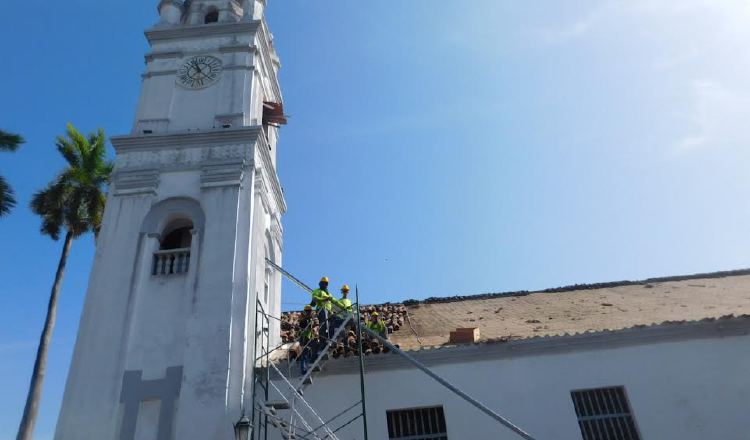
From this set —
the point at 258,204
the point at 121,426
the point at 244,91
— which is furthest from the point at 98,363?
the point at 244,91

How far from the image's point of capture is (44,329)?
19422 millimetres

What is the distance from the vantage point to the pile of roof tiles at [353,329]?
13.3m

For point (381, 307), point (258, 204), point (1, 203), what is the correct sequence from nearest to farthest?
point (258, 204)
point (1, 203)
point (381, 307)

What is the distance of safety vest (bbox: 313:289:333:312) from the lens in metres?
13.3

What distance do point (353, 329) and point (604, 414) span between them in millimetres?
5827

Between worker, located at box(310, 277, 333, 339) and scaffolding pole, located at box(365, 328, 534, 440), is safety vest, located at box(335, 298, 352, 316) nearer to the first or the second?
worker, located at box(310, 277, 333, 339)

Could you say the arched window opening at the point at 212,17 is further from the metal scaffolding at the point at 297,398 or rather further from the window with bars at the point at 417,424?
the window with bars at the point at 417,424

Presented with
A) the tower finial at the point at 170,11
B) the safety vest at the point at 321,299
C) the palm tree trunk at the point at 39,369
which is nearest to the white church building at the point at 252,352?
the safety vest at the point at 321,299

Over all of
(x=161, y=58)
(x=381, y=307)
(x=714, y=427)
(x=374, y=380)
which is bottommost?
(x=714, y=427)

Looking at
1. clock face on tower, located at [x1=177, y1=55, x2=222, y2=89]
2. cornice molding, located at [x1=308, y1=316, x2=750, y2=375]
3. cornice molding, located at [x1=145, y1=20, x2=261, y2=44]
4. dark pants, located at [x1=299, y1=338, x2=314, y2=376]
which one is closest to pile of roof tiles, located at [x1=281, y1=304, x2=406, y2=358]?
dark pants, located at [x1=299, y1=338, x2=314, y2=376]

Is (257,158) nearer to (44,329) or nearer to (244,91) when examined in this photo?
(244,91)

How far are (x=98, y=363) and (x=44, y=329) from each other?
28.9 ft

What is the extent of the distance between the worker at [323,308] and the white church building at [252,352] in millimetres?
827

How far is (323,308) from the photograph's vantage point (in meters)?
13.3
